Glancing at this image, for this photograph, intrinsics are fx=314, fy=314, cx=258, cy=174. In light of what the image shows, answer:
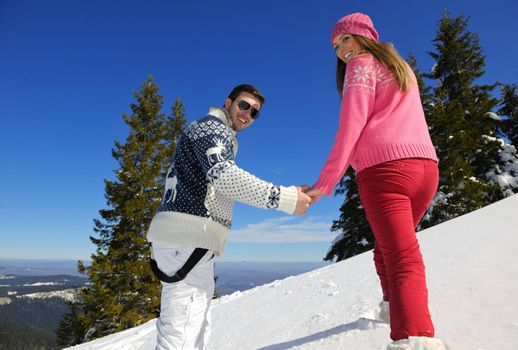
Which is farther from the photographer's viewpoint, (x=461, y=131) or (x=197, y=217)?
(x=461, y=131)

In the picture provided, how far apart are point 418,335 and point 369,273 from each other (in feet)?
8.75

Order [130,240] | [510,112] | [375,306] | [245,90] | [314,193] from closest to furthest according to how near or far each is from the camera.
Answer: [314,193] → [245,90] → [375,306] → [130,240] → [510,112]

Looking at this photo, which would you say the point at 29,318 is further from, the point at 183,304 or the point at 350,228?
the point at 183,304

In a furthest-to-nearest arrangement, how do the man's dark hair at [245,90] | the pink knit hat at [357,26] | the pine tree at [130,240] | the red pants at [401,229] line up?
the pine tree at [130,240]
the man's dark hair at [245,90]
the pink knit hat at [357,26]
the red pants at [401,229]

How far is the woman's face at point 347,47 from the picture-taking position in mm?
2201

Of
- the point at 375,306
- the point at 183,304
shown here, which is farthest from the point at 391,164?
the point at 375,306

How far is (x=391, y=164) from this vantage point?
1.78 metres

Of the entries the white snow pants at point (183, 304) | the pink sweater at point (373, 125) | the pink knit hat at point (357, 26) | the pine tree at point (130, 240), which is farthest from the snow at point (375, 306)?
the pine tree at point (130, 240)

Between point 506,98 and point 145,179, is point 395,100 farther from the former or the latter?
point 506,98

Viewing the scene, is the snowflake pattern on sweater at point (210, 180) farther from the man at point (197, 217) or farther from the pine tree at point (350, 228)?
the pine tree at point (350, 228)

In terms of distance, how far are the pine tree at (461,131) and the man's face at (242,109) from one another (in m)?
14.7

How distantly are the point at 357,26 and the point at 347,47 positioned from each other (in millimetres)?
149

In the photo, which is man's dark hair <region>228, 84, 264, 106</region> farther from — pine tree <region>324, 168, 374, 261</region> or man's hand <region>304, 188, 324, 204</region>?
pine tree <region>324, 168, 374, 261</region>

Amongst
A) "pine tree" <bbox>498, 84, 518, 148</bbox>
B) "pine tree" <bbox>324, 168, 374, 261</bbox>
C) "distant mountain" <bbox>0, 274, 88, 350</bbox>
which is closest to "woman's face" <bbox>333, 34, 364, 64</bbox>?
"pine tree" <bbox>324, 168, 374, 261</bbox>
